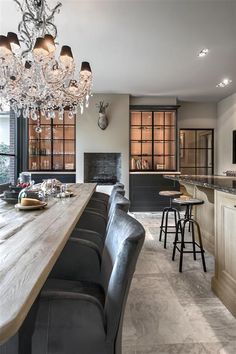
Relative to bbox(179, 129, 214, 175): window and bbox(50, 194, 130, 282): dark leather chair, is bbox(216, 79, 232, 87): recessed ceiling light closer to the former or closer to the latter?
bbox(179, 129, 214, 175): window

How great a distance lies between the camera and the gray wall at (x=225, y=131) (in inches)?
283

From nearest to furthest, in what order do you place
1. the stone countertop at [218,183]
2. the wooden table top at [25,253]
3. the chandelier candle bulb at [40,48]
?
the wooden table top at [25,253] → the stone countertop at [218,183] → the chandelier candle bulb at [40,48]

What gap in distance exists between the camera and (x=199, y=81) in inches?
240

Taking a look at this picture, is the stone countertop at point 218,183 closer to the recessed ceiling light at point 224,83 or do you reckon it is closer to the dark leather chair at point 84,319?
the dark leather chair at point 84,319

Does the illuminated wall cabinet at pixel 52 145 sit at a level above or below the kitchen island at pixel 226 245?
above

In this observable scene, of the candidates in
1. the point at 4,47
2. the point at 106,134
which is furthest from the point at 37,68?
the point at 106,134

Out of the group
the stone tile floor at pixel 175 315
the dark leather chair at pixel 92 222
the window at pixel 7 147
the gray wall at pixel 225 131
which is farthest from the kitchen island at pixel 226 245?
the gray wall at pixel 225 131

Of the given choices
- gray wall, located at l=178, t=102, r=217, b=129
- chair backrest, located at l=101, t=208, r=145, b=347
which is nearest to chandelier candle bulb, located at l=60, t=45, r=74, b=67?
chair backrest, located at l=101, t=208, r=145, b=347

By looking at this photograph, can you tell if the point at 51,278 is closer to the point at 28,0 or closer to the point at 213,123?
the point at 28,0

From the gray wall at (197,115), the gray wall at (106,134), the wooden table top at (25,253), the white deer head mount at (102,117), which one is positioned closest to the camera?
the wooden table top at (25,253)

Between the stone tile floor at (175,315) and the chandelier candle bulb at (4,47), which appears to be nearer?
the stone tile floor at (175,315)

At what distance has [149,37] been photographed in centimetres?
402

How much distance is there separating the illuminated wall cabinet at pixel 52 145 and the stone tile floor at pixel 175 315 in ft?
14.8

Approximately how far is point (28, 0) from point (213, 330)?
3582 millimetres
